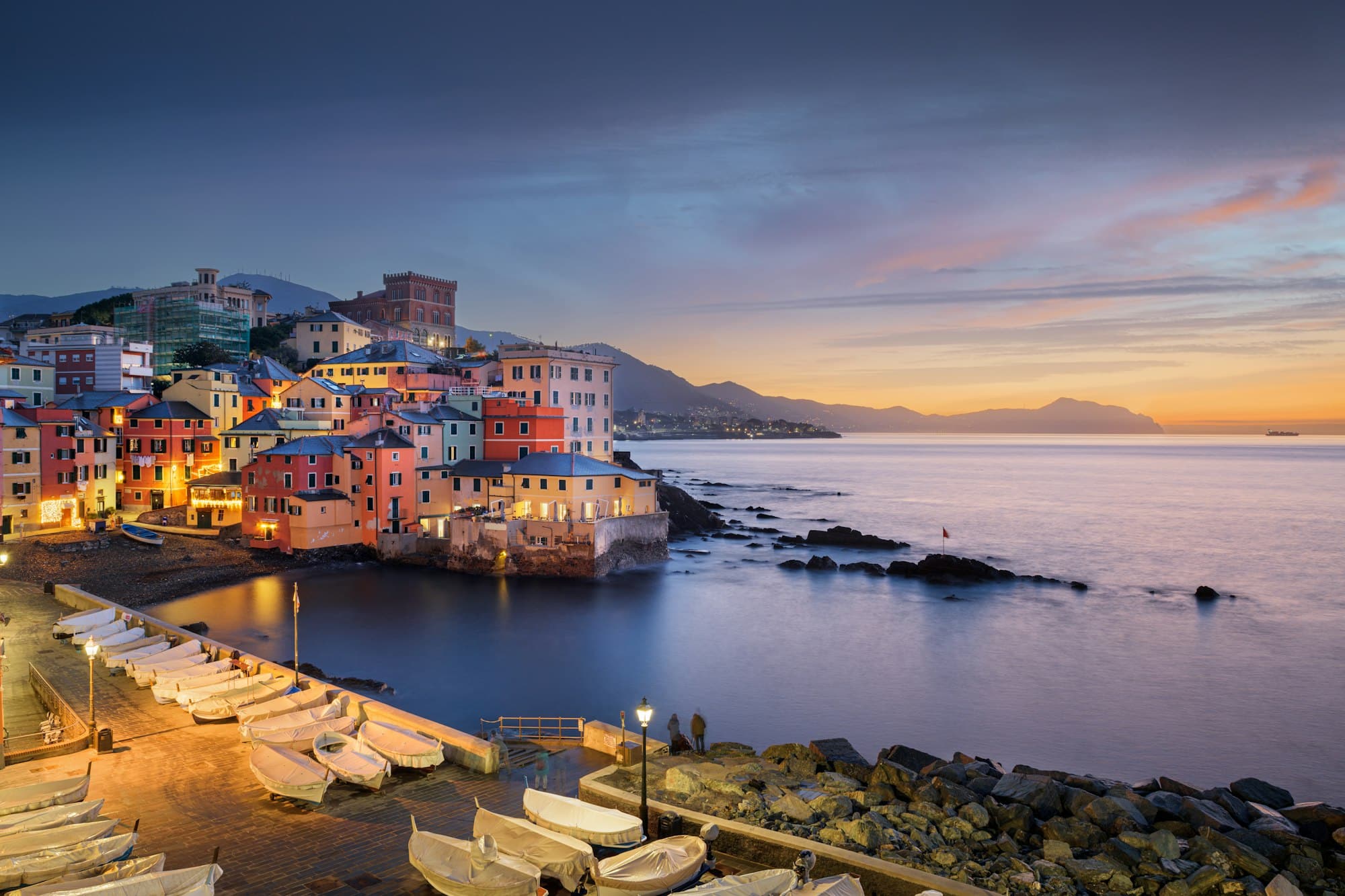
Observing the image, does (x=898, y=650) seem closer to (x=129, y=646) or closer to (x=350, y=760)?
(x=350, y=760)

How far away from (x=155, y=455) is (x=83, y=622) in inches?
1497

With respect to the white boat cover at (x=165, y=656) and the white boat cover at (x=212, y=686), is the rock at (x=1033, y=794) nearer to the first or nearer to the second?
the white boat cover at (x=212, y=686)

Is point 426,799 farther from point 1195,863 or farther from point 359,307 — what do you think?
point 359,307

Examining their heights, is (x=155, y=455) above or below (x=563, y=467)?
above

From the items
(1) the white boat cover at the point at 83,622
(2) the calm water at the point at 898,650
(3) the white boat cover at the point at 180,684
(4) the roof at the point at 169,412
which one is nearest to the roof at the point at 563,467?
(2) the calm water at the point at 898,650

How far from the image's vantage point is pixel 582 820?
43.1 ft

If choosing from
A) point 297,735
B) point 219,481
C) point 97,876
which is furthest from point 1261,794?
point 219,481

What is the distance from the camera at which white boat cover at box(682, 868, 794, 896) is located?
11141mm

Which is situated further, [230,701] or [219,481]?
[219,481]

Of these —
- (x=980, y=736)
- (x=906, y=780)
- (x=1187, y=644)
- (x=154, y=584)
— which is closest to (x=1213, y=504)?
(x=1187, y=644)

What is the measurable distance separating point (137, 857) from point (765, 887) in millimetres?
9706

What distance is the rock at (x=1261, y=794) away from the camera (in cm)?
1984

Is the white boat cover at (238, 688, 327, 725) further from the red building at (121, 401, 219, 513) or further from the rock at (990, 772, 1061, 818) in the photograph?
the red building at (121, 401, 219, 513)

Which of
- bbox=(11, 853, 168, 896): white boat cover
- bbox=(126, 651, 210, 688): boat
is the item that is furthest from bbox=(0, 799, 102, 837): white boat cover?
bbox=(126, 651, 210, 688): boat
